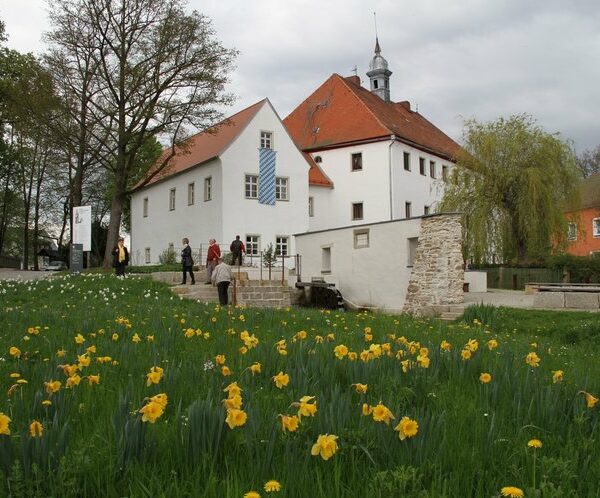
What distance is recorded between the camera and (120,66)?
105ft

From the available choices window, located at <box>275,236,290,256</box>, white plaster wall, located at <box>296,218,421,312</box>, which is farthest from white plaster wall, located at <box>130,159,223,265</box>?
white plaster wall, located at <box>296,218,421,312</box>

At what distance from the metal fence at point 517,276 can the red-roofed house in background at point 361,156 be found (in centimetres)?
741

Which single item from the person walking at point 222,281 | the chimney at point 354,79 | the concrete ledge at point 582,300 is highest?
the chimney at point 354,79

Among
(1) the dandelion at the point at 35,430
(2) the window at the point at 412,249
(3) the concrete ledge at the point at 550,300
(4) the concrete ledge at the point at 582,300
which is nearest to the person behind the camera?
(1) the dandelion at the point at 35,430

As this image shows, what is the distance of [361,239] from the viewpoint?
25.8 m

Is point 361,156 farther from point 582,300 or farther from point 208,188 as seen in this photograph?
point 582,300

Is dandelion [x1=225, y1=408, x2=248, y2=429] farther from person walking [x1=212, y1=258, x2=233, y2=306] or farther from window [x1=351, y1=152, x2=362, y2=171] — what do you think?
window [x1=351, y1=152, x2=362, y2=171]

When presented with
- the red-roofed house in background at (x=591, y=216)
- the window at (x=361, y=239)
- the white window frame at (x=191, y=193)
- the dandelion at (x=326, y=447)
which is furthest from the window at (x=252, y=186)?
the dandelion at (x=326, y=447)

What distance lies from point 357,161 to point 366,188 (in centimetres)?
237

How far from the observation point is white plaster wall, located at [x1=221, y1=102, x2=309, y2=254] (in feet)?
119

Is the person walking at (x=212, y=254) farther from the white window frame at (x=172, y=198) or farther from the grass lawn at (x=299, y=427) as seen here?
the white window frame at (x=172, y=198)

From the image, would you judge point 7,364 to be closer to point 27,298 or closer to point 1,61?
point 27,298

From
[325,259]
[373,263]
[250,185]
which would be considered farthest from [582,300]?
[250,185]

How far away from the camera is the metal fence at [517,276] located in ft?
106
